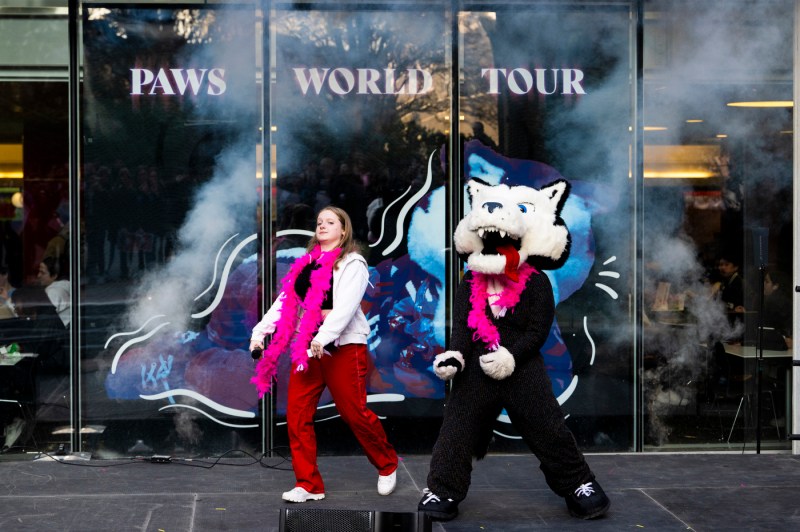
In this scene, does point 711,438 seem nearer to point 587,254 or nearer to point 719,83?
point 587,254

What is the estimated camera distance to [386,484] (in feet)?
23.5

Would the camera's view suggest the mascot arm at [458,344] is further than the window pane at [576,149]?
No

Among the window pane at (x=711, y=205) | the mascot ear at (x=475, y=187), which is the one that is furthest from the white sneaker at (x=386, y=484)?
the window pane at (x=711, y=205)

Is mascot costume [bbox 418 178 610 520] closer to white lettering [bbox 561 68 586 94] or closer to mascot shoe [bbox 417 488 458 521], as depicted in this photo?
mascot shoe [bbox 417 488 458 521]

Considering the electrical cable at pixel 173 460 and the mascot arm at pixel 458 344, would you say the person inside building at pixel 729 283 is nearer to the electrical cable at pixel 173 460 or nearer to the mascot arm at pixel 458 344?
the mascot arm at pixel 458 344

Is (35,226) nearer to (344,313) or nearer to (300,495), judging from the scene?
(344,313)

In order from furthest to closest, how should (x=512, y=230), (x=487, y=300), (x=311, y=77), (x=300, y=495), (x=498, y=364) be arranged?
(x=311, y=77), (x=300, y=495), (x=487, y=300), (x=512, y=230), (x=498, y=364)

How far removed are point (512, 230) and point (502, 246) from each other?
13 cm

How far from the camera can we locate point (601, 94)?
8.52 m

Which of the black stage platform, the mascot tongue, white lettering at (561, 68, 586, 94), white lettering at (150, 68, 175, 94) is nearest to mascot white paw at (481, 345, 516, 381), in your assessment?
the mascot tongue

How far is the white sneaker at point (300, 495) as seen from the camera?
6.88 m

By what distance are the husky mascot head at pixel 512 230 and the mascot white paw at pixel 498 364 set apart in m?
0.49

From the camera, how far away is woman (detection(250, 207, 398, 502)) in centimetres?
686

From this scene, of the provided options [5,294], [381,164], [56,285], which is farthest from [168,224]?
[381,164]
